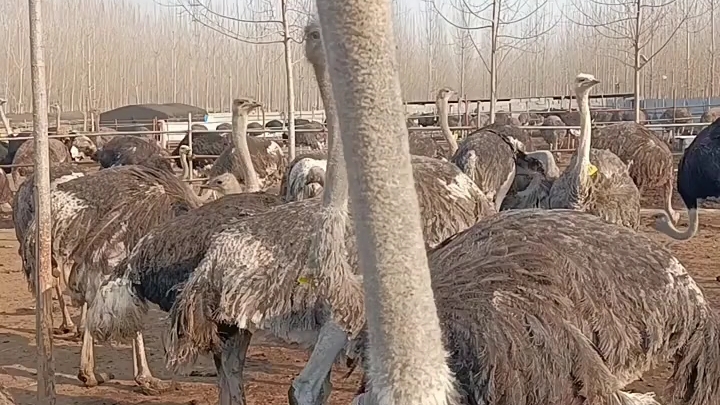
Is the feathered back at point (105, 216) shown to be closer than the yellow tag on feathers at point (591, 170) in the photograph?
Yes

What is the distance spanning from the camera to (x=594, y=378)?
6.86 ft

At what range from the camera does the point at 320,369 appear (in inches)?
118

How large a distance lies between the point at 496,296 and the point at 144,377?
2.75 metres

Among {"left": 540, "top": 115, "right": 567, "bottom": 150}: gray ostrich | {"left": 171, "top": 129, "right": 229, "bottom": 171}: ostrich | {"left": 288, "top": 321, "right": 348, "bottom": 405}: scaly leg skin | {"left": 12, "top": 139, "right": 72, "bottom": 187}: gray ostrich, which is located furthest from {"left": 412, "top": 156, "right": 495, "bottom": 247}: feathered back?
{"left": 540, "top": 115, "right": 567, "bottom": 150}: gray ostrich

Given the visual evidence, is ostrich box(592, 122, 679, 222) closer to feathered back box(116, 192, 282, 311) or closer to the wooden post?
feathered back box(116, 192, 282, 311)

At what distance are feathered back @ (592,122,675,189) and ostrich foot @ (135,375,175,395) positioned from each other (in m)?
6.09

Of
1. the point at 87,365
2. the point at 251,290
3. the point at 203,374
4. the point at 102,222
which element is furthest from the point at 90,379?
the point at 251,290

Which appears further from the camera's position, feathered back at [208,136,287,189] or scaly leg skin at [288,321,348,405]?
feathered back at [208,136,287,189]

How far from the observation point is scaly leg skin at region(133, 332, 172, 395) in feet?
14.8

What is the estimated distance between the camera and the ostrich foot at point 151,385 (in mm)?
4496

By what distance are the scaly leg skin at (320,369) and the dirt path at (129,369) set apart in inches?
27.4

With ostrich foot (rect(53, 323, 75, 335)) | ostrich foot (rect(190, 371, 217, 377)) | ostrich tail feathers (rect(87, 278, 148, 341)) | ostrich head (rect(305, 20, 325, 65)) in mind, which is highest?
ostrich head (rect(305, 20, 325, 65))

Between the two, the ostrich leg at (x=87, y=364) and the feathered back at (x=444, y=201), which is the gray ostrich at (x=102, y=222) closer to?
the ostrich leg at (x=87, y=364)

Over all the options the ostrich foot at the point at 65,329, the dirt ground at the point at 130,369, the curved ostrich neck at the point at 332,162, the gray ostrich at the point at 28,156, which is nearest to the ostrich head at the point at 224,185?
the dirt ground at the point at 130,369
